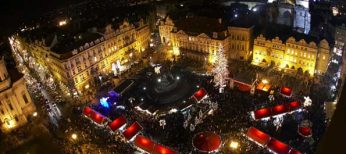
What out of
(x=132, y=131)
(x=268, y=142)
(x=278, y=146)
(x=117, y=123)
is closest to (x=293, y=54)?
(x=268, y=142)

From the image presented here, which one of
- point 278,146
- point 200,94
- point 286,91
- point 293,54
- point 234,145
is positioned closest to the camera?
point 278,146

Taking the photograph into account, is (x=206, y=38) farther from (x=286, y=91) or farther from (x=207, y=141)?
(x=207, y=141)

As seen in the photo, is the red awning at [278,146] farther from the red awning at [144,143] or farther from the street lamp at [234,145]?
the red awning at [144,143]

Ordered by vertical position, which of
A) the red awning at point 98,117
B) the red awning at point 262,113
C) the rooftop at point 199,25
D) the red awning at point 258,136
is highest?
the rooftop at point 199,25

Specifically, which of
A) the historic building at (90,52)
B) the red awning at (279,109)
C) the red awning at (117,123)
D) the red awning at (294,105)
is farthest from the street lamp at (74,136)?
the red awning at (294,105)

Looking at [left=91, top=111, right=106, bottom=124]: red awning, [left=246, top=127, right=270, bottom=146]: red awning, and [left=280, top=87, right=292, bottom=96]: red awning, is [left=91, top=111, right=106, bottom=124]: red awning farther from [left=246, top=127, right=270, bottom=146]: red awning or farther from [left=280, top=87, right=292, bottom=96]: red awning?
[left=280, top=87, right=292, bottom=96]: red awning
